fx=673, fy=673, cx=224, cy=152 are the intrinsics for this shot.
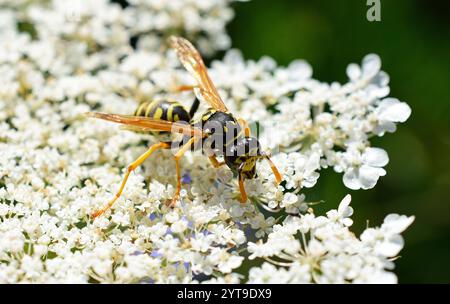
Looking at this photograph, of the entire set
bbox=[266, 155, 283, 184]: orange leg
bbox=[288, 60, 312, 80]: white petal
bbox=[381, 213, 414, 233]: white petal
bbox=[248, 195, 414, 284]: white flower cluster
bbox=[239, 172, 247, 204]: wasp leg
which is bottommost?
bbox=[248, 195, 414, 284]: white flower cluster

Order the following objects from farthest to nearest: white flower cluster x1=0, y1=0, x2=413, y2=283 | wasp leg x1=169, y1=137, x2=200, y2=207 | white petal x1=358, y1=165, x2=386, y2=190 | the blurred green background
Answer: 1. the blurred green background
2. white petal x1=358, y1=165, x2=386, y2=190
3. wasp leg x1=169, y1=137, x2=200, y2=207
4. white flower cluster x1=0, y1=0, x2=413, y2=283

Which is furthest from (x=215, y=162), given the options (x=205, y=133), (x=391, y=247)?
(x=391, y=247)

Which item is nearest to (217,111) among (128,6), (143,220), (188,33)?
(143,220)

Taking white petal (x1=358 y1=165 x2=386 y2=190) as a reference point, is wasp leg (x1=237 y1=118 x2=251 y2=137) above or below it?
above

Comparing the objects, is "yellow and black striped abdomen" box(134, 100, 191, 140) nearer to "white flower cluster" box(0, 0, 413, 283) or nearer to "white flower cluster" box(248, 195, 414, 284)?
"white flower cluster" box(0, 0, 413, 283)

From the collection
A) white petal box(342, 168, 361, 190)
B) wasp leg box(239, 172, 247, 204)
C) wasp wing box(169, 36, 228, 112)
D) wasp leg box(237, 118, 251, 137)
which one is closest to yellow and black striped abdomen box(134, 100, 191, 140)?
wasp wing box(169, 36, 228, 112)

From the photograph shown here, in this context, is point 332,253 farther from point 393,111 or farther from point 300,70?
point 300,70
